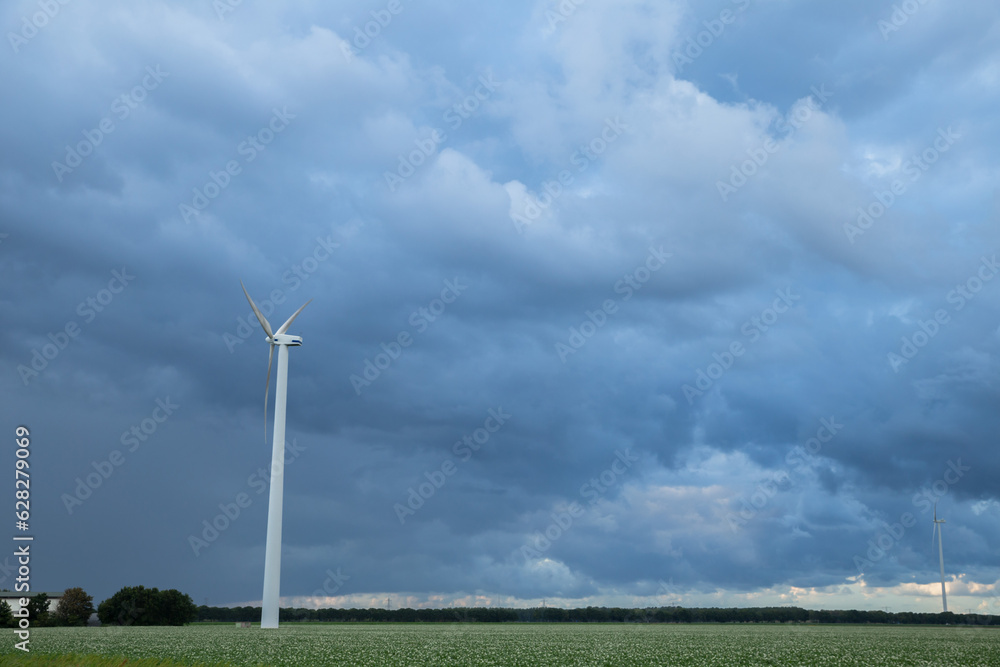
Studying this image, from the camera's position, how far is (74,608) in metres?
132

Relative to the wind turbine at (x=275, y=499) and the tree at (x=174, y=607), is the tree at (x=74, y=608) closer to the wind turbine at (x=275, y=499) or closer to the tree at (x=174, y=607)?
the tree at (x=174, y=607)

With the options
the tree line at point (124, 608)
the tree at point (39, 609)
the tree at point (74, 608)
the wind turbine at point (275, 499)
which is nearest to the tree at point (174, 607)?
the tree line at point (124, 608)

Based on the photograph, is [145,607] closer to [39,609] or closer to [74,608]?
[74,608]

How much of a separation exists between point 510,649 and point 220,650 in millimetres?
20277

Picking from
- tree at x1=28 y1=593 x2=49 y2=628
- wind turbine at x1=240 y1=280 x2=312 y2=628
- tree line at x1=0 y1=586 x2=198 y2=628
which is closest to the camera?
wind turbine at x1=240 y1=280 x2=312 y2=628

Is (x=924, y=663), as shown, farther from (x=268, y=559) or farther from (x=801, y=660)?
(x=268, y=559)

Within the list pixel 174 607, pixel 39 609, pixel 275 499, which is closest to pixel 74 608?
pixel 39 609

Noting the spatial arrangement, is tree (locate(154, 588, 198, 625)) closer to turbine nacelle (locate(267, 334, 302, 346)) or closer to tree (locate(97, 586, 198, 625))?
tree (locate(97, 586, 198, 625))

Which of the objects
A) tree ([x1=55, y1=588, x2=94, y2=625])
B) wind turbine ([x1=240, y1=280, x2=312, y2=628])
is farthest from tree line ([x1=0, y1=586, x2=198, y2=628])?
wind turbine ([x1=240, y1=280, x2=312, y2=628])

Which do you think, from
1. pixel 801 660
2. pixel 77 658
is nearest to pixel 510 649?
pixel 801 660

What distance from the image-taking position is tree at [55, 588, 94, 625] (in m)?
132

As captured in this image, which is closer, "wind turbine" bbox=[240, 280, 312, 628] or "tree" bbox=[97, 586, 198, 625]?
"wind turbine" bbox=[240, 280, 312, 628]

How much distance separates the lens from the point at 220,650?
2021 inches

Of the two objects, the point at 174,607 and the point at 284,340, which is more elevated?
A: the point at 284,340
